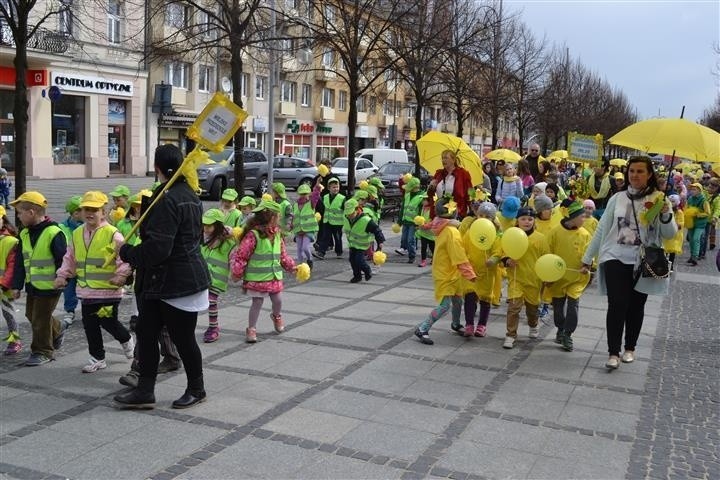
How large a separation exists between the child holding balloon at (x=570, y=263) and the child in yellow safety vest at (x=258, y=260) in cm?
263

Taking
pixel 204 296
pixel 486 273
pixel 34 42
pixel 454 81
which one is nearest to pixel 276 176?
pixel 454 81

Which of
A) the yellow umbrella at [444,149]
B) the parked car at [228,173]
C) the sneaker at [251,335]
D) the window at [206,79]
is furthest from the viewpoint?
the window at [206,79]

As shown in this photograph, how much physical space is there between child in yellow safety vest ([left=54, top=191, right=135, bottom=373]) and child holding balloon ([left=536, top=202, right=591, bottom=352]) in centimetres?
408

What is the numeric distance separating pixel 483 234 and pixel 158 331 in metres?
3.40

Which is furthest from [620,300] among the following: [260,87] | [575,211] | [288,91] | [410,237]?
[288,91]

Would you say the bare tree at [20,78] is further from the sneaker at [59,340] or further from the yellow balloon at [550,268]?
the yellow balloon at [550,268]

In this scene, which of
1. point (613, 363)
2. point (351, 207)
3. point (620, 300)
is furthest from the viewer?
point (351, 207)

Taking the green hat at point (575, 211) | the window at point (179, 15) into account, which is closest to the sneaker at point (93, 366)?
the green hat at point (575, 211)

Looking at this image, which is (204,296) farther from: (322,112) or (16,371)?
(322,112)

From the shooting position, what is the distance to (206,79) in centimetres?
→ 3909

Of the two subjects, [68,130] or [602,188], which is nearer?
[602,188]

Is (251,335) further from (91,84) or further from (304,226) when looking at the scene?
(91,84)

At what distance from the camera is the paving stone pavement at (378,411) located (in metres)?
4.36

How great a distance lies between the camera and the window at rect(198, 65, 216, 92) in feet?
125
